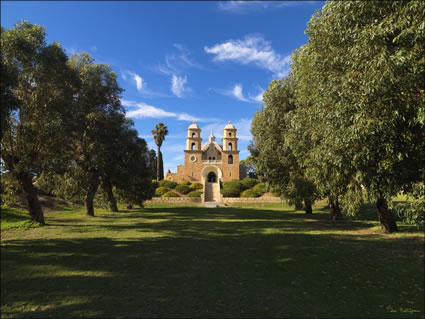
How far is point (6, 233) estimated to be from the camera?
12.1 metres

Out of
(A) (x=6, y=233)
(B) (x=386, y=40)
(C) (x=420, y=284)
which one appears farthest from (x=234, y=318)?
(A) (x=6, y=233)

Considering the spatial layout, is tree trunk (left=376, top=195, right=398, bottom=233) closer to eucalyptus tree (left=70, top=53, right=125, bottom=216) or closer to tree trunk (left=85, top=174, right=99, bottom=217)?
→ eucalyptus tree (left=70, top=53, right=125, bottom=216)

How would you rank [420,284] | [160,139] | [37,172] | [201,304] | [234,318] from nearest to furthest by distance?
1. [234,318]
2. [201,304]
3. [420,284]
4. [37,172]
5. [160,139]

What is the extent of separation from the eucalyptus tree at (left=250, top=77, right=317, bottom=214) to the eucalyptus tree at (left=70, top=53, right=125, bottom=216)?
10.7 meters

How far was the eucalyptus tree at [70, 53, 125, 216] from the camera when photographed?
17.7m

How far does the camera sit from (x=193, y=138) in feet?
197

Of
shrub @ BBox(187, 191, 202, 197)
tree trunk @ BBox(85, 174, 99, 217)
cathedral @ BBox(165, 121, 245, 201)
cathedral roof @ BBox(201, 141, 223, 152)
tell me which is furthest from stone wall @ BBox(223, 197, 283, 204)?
tree trunk @ BBox(85, 174, 99, 217)

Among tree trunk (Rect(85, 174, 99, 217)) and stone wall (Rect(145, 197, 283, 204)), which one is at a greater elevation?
tree trunk (Rect(85, 174, 99, 217))

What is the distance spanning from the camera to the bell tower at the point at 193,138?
59500 millimetres

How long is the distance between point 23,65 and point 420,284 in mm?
16758

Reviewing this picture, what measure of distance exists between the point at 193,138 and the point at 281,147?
145 feet

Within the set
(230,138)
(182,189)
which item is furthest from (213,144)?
(182,189)

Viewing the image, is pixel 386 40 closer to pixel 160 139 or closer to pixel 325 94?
pixel 325 94

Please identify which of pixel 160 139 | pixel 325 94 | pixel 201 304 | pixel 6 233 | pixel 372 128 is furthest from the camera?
pixel 160 139
